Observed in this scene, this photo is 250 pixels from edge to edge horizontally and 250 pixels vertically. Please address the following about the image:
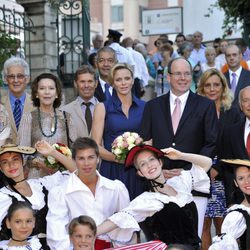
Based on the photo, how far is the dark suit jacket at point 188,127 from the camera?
22.4 ft

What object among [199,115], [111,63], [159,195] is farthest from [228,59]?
[159,195]

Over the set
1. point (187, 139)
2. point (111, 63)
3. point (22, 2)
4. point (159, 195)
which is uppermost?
point (22, 2)

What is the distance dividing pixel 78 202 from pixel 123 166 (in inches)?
36.6

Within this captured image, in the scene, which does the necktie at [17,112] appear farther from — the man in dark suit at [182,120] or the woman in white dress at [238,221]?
the woman in white dress at [238,221]

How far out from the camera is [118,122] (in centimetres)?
719

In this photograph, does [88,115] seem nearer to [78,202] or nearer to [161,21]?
[78,202]

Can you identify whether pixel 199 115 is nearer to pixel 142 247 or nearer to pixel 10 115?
pixel 142 247

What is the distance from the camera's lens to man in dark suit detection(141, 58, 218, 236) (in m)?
6.83

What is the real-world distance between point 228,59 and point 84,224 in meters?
5.41

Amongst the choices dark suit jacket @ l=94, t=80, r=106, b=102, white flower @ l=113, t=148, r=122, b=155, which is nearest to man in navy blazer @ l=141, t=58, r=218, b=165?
white flower @ l=113, t=148, r=122, b=155

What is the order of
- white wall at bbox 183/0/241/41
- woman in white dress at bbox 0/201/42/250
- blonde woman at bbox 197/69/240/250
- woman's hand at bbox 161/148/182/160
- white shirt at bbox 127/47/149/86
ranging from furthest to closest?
white wall at bbox 183/0/241/41, white shirt at bbox 127/47/149/86, blonde woman at bbox 197/69/240/250, woman's hand at bbox 161/148/182/160, woman in white dress at bbox 0/201/42/250

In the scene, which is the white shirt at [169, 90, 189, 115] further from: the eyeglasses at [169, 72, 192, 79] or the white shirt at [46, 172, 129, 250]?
the white shirt at [46, 172, 129, 250]

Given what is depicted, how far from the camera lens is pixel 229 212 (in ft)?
19.8

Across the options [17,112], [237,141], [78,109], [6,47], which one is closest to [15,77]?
[17,112]
